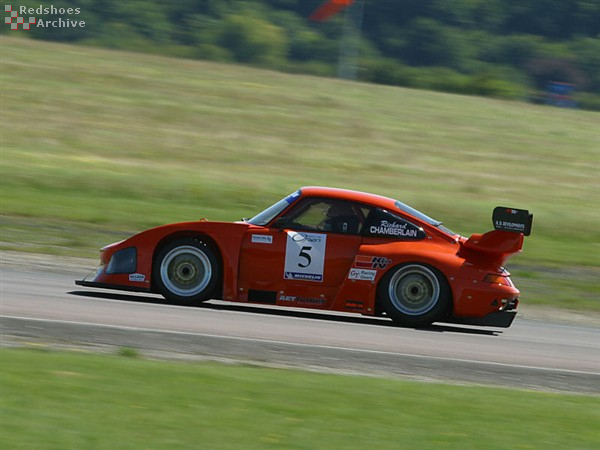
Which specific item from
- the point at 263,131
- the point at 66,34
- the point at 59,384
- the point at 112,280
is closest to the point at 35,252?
the point at 112,280

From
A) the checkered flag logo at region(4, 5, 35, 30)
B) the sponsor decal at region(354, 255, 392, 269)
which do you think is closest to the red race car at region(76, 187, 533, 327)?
the sponsor decal at region(354, 255, 392, 269)

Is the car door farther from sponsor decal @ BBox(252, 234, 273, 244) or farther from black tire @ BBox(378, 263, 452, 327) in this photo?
black tire @ BBox(378, 263, 452, 327)

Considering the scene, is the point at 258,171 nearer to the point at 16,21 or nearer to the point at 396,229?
the point at 396,229

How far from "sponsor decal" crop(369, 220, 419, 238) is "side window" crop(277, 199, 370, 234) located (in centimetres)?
22

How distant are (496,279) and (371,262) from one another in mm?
1380

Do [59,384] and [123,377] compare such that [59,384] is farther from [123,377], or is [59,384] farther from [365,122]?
[365,122]

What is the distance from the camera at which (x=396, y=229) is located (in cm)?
1089

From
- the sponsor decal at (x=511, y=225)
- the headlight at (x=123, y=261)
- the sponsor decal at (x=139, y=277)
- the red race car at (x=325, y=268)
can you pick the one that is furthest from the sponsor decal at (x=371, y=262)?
the headlight at (x=123, y=261)

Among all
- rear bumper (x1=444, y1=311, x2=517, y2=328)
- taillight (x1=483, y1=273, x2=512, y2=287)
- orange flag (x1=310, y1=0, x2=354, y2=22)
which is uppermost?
orange flag (x1=310, y1=0, x2=354, y2=22)

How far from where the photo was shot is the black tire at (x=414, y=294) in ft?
34.9

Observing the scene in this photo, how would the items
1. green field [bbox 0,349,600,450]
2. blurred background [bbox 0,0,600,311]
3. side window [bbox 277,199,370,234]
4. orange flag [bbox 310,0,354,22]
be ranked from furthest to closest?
orange flag [bbox 310,0,354,22], blurred background [bbox 0,0,600,311], side window [bbox 277,199,370,234], green field [bbox 0,349,600,450]

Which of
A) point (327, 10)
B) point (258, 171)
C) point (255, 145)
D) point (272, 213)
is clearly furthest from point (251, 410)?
point (327, 10)

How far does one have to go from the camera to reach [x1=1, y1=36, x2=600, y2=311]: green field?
1877cm

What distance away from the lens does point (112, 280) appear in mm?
10781
